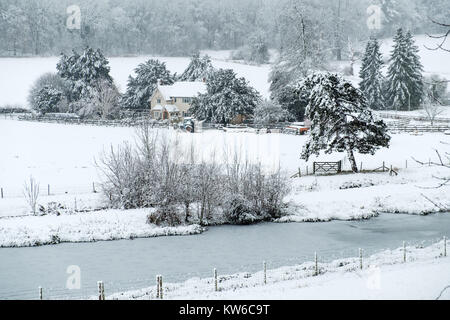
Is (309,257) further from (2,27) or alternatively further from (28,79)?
(2,27)

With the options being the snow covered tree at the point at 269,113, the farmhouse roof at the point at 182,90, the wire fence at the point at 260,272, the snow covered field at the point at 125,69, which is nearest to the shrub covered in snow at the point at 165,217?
the wire fence at the point at 260,272

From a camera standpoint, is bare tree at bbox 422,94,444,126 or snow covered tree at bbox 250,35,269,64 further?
snow covered tree at bbox 250,35,269,64

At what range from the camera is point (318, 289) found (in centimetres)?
1684

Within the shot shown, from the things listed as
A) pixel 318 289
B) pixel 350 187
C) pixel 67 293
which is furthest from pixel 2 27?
pixel 318 289

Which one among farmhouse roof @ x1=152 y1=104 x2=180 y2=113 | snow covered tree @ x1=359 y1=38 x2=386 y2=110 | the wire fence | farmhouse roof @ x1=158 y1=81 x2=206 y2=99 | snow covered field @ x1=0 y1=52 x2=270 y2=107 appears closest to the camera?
the wire fence

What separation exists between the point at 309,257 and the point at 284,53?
5218 cm

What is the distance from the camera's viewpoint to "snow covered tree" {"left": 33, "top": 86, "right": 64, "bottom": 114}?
8375 cm

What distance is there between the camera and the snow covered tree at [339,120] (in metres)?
44.0

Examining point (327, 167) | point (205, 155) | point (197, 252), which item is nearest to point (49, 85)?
point (205, 155)

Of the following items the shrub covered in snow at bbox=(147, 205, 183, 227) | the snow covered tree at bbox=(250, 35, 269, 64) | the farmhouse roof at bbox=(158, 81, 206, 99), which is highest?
the snow covered tree at bbox=(250, 35, 269, 64)

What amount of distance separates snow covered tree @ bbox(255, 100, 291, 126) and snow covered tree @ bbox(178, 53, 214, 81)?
30.0m

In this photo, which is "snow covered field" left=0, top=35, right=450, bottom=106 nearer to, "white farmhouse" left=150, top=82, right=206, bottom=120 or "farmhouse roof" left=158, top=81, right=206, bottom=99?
"farmhouse roof" left=158, top=81, right=206, bottom=99

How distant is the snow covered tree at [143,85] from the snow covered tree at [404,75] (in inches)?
1501

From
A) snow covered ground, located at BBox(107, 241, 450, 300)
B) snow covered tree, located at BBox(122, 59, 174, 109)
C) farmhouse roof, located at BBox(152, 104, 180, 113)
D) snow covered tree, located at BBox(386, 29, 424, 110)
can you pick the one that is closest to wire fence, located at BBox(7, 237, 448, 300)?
snow covered ground, located at BBox(107, 241, 450, 300)
